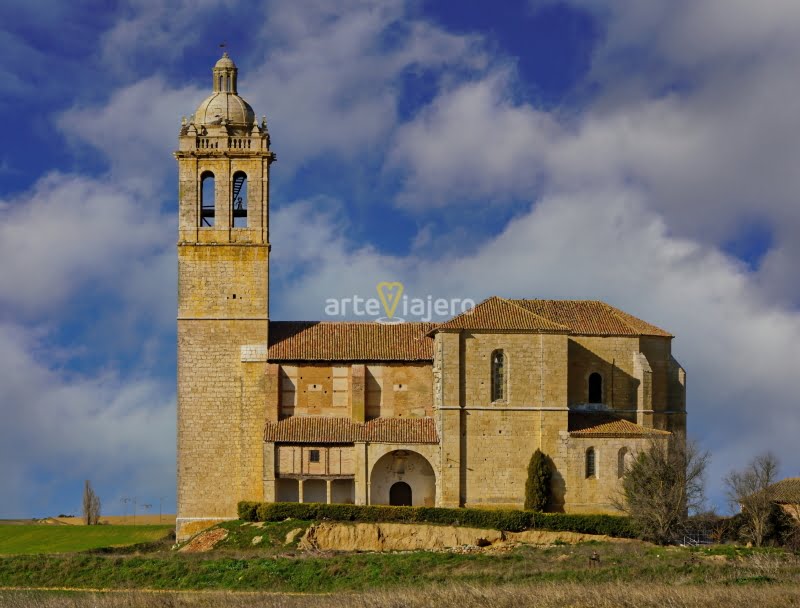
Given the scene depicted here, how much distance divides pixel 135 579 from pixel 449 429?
14.9 m

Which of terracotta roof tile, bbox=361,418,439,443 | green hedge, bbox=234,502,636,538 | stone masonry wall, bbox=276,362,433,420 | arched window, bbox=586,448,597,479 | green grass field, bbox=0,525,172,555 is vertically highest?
stone masonry wall, bbox=276,362,433,420

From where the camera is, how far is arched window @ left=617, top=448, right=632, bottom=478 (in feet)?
172

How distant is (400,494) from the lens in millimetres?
54656

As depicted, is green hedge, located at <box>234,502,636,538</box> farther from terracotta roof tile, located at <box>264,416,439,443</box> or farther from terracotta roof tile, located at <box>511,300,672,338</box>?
terracotta roof tile, located at <box>511,300,672,338</box>

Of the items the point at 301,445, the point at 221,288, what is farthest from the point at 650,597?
the point at 221,288

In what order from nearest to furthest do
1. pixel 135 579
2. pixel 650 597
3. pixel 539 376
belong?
1. pixel 650 597
2. pixel 135 579
3. pixel 539 376

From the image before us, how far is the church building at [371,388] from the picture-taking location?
172 ft

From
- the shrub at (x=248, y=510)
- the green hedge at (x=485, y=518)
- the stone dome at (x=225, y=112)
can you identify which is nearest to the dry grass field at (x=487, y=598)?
the green hedge at (x=485, y=518)

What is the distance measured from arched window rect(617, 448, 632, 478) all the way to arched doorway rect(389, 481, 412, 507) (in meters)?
8.96

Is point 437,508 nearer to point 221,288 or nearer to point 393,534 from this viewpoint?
point 393,534

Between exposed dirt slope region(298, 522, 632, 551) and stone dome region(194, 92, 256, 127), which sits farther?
stone dome region(194, 92, 256, 127)

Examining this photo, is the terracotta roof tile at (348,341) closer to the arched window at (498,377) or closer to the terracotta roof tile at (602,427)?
the arched window at (498,377)

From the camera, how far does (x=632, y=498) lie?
50219 mm

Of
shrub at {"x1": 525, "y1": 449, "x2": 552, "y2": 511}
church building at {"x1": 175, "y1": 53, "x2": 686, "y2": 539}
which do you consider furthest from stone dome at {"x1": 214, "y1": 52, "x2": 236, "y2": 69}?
shrub at {"x1": 525, "y1": 449, "x2": 552, "y2": 511}
